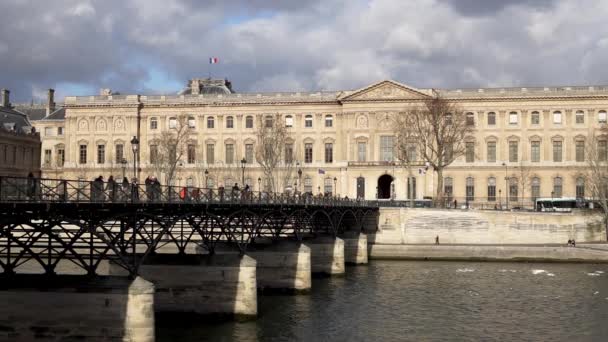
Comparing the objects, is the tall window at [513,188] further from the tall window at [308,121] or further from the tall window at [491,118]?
the tall window at [308,121]

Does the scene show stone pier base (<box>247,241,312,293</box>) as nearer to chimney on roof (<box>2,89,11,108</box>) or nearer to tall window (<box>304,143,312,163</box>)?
tall window (<box>304,143,312,163</box>)

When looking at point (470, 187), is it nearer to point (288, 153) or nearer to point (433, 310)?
point (288, 153)

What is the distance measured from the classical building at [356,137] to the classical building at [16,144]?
5.45 meters

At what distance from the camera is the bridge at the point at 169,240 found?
26766mm

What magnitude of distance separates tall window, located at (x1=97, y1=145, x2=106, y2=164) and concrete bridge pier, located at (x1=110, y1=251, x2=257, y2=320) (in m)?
84.0

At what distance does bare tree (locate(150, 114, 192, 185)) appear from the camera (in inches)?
3971

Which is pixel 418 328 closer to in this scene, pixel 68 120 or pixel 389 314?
pixel 389 314

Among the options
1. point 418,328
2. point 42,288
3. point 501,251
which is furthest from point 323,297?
point 501,251

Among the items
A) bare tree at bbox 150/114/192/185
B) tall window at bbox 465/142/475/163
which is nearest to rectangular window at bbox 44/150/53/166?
bare tree at bbox 150/114/192/185

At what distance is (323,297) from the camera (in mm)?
48438

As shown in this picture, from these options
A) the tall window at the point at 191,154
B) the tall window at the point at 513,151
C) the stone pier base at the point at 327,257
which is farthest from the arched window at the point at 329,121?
the stone pier base at the point at 327,257

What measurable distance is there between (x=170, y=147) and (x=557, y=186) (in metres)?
51.8

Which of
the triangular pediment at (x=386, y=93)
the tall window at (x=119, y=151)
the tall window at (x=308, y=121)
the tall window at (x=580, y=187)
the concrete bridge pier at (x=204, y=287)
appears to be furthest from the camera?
the tall window at (x=119, y=151)

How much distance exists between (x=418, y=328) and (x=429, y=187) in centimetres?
7043
